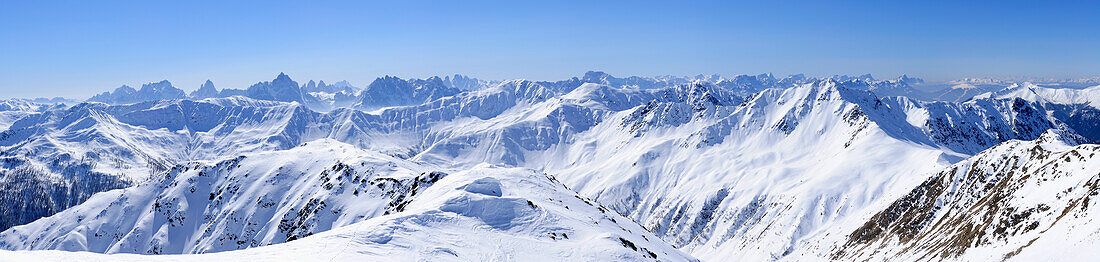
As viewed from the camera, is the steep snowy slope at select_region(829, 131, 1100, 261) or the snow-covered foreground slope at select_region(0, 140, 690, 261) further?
the steep snowy slope at select_region(829, 131, 1100, 261)

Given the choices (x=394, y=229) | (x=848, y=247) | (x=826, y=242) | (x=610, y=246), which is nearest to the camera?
(x=394, y=229)

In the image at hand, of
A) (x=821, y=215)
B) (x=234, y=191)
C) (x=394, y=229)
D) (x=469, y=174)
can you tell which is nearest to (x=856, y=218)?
(x=821, y=215)

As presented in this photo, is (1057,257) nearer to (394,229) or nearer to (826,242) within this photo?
(394,229)

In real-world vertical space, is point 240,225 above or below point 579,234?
below

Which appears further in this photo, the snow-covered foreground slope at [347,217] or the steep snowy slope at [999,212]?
the steep snowy slope at [999,212]
